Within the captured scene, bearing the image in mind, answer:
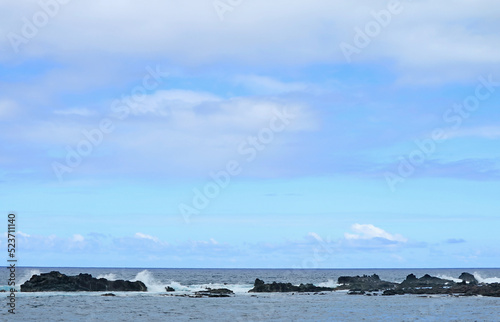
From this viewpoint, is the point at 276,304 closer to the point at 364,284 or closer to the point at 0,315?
the point at 0,315

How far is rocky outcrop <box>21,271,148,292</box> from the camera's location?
9675 centimetres

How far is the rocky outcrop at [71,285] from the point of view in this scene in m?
96.8

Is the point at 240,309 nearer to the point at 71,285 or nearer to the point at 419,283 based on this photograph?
the point at 71,285

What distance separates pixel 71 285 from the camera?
99.4 metres

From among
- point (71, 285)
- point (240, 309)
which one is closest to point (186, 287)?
point (71, 285)

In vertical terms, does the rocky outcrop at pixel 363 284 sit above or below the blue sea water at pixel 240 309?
above

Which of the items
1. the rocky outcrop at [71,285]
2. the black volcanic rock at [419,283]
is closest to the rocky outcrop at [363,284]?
the black volcanic rock at [419,283]

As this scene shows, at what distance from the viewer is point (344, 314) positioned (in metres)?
62.8

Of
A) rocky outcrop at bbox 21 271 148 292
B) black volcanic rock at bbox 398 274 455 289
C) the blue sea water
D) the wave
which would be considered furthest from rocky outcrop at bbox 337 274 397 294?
rocky outcrop at bbox 21 271 148 292

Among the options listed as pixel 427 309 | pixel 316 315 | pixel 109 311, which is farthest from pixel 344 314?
pixel 109 311

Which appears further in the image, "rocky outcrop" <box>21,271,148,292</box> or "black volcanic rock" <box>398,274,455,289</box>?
"black volcanic rock" <box>398,274,455,289</box>

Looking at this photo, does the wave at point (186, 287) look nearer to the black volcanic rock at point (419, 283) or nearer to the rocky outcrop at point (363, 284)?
the rocky outcrop at point (363, 284)

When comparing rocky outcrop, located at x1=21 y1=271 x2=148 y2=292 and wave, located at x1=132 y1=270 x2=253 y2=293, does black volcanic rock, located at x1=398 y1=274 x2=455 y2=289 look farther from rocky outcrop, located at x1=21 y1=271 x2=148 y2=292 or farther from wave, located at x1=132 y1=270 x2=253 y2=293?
rocky outcrop, located at x1=21 y1=271 x2=148 y2=292

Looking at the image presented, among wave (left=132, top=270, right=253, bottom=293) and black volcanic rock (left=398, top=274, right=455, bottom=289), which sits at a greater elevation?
black volcanic rock (left=398, top=274, right=455, bottom=289)
